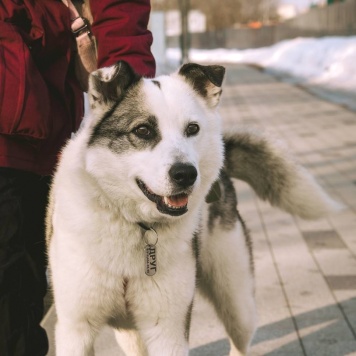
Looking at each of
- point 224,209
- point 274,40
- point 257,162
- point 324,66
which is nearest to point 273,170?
point 257,162

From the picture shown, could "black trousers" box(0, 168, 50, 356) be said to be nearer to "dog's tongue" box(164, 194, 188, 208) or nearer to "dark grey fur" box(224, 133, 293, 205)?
"dog's tongue" box(164, 194, 188, 208)

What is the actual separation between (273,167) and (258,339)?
984 mm

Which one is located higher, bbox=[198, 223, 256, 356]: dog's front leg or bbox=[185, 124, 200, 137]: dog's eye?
bbox=[185, 124, 200, 137]: dog's eye

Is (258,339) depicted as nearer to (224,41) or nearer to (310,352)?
(310,352)

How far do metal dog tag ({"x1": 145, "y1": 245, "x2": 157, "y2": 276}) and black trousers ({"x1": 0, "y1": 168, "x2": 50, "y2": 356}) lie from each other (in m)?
0.53

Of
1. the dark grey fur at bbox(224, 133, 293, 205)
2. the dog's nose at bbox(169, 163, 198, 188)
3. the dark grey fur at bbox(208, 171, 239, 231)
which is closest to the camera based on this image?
the dog's nose at bbox(169, 163, 198, 188)

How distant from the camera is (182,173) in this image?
2.58 m

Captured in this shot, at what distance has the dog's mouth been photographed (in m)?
2.67

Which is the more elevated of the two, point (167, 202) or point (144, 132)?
point (144, 132)

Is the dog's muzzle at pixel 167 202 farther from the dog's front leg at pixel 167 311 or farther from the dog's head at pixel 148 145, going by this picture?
the dog's front leg at pixel 167 311

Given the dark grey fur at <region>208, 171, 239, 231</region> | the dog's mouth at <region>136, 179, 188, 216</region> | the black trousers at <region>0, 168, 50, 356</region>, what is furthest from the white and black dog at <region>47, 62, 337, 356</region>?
the dark grey fur at <region>208, 171, 239, 231</region>

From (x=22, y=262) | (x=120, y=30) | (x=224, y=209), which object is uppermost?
(x=120, y=30)

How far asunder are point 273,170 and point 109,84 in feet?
4.64

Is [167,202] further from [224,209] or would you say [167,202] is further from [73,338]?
[224,209]
